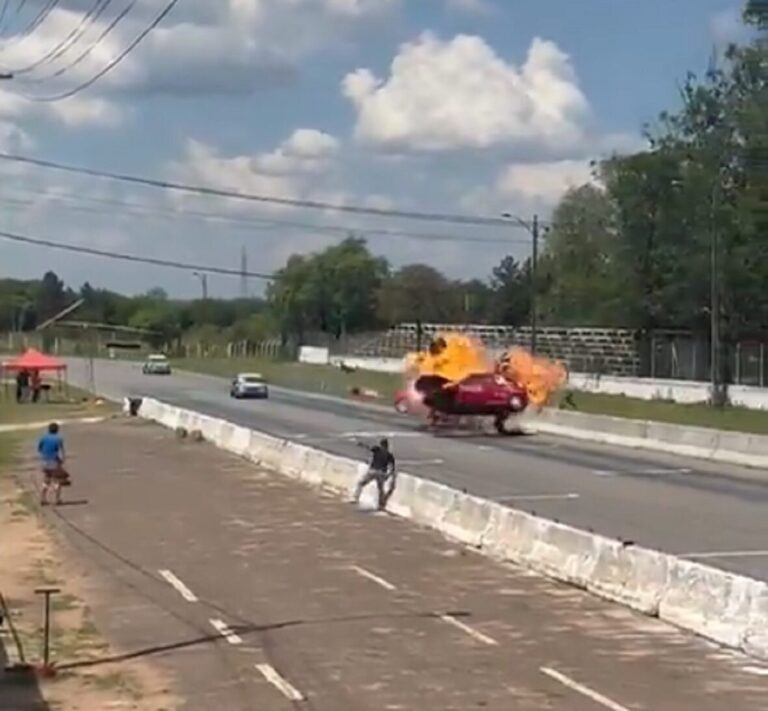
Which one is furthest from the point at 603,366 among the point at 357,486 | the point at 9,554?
the point at 9,554

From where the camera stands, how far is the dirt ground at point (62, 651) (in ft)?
52.4

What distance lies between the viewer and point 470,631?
19859mm

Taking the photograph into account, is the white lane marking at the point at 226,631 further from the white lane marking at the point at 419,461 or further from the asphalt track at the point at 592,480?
the white lane marking at the point at 419,461

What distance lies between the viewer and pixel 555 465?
44719mm

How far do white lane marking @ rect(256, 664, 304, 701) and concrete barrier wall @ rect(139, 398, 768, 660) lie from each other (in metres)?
4.66

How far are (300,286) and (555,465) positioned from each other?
135670 millimetres

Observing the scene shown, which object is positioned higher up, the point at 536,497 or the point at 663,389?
the point at 663,389

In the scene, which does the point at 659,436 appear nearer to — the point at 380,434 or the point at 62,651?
the point at 380,434

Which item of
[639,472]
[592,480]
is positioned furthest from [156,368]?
[592,480]

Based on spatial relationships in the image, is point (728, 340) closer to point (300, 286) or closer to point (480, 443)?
point (480, 443)

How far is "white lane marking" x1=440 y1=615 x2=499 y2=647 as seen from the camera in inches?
754

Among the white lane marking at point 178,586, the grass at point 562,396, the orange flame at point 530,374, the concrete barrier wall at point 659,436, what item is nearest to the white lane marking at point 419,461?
the concrete barrier wall at point 659,436

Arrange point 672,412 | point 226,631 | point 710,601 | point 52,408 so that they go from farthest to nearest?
point 52,408 < point 672,412 < point 226,631 < point 710,601

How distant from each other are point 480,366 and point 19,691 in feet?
158
